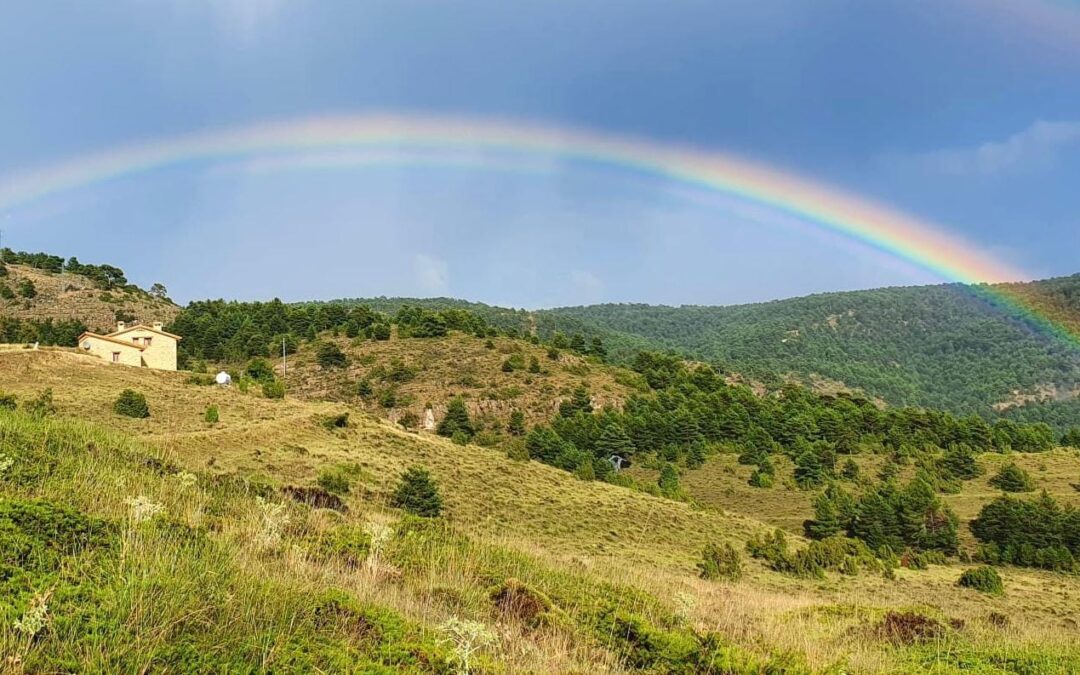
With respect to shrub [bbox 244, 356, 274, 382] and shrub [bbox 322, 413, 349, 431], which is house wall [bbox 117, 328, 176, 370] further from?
shrub [bbox 322, 413, 349, 431]

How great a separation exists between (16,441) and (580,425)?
57362 mm

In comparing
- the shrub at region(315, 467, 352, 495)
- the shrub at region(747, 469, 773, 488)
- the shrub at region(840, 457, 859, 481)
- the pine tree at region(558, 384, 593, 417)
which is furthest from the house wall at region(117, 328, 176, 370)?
the shrub at region(840, 457, 859, 481)

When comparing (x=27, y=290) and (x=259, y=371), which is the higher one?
(x=27, y=290)

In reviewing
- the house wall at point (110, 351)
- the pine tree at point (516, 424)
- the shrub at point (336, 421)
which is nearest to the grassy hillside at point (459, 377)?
the pine tree at point (516, 424)

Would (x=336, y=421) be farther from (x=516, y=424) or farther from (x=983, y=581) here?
(x=983, y=581)

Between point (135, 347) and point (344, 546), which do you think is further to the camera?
point (135, 347)

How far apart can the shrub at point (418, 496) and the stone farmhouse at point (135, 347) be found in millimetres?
32183

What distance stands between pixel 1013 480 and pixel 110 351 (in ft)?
235

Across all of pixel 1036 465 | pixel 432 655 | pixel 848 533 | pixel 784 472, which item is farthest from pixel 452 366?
pixel 432 655

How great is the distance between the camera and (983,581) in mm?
26875

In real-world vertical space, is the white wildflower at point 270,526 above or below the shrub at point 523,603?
above

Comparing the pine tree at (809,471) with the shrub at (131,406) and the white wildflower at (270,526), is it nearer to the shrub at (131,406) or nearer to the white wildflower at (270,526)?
the shrub at (131,406)

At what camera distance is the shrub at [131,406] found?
103 ft

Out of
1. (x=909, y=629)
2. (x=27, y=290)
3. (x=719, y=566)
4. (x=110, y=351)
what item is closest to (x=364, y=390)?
(x=110, y=351)
